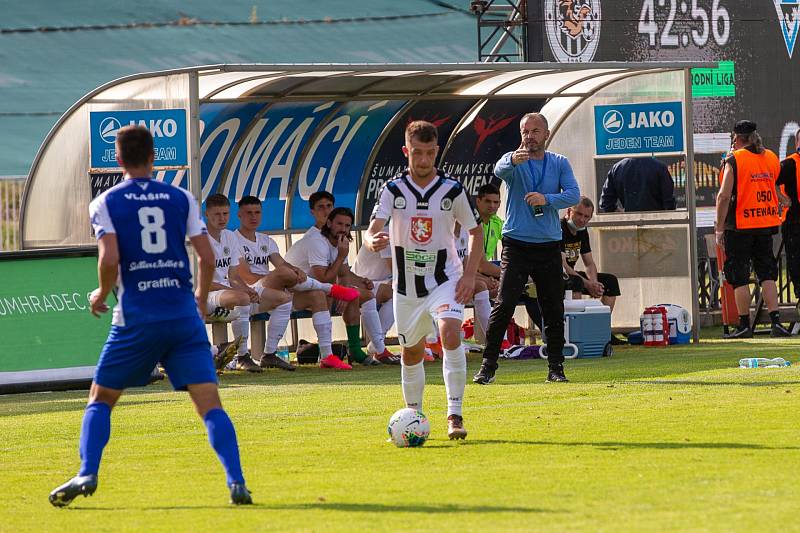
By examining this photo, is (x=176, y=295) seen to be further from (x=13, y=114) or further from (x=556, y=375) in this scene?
(x=13, y=114)

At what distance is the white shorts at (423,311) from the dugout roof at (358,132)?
674 cm

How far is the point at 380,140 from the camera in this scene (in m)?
19.7

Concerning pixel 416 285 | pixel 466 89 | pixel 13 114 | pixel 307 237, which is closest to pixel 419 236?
pixel 416 285

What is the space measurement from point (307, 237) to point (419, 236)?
743 centimetres

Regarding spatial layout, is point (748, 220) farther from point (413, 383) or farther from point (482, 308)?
point (413, 383)

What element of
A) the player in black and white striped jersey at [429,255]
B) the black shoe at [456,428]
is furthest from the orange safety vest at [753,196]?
the black shoe at [456,428]

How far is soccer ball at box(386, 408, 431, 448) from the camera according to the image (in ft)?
30.1

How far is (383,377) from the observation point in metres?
14.7

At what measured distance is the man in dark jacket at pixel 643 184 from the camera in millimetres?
18500

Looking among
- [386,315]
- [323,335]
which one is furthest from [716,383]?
[386,315]

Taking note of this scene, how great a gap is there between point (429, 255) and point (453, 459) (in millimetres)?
1495

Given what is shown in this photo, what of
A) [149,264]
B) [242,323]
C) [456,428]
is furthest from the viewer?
[242,323]

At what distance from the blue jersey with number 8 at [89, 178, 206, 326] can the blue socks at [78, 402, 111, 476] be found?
45 cm

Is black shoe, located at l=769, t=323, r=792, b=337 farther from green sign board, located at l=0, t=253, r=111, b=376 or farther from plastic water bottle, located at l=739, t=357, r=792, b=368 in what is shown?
green sign board, located at l=0, t=253, r=111, b=376
